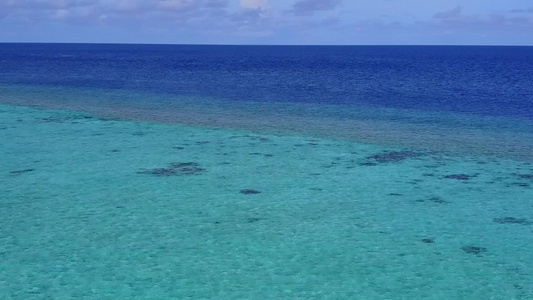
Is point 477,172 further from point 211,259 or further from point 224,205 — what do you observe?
point 211,259

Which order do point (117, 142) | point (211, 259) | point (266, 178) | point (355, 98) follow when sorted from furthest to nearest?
1. point (355, 98)
2. point (117, 142)
3. point (266, 178)
4. point (211, 259)

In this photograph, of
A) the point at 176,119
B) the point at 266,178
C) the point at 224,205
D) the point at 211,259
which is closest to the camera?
the point at 211,259

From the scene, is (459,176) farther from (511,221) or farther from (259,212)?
(259,212)

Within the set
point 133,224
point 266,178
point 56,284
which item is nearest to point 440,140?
point 266,178

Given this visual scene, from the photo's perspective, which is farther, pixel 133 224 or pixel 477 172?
pixel 477 172

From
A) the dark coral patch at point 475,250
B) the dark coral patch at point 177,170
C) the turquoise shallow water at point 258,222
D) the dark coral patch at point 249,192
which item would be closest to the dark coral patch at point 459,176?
the turquoise shallow water at point 258,222

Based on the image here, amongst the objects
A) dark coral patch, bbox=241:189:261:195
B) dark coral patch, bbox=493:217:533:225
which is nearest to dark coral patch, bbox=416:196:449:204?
dark coral patch, bbox=493:217:533:225

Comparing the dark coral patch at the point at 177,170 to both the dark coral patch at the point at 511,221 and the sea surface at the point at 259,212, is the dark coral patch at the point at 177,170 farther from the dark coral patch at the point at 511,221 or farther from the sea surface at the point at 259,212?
the dark coral patch at the point at 511,221
